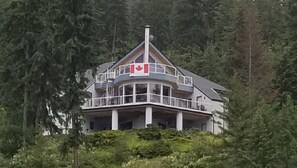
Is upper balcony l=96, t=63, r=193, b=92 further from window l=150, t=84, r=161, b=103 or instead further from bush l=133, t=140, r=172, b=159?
bush l=133, t=140, r=172, b=159

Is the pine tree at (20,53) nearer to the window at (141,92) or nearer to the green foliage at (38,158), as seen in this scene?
the green foliage at (38,158)

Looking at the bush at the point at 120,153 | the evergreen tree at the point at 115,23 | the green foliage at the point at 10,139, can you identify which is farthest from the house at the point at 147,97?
the evergreen tree at the point at 115,23

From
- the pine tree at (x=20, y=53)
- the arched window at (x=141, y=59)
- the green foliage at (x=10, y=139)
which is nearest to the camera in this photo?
the green foliage at (x=10, y=139)

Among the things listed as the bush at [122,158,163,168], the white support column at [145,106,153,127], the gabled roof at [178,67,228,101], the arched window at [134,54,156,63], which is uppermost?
the arched window at [134,54,156,63]

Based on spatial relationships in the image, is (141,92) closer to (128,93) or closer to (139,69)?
(128,93)

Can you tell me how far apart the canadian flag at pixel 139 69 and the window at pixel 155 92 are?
130cm

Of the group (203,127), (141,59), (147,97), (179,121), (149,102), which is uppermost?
(141,59)

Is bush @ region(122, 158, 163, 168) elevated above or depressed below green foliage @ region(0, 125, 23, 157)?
below

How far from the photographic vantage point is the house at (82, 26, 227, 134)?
48719mm

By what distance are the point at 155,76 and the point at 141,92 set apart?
1.72 meters

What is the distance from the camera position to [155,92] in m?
49.5

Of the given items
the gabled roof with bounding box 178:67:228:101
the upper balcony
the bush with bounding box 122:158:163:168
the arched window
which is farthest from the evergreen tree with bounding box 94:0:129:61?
the bush with bounding box 122:158:163:168

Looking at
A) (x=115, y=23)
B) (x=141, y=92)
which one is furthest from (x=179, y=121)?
(x=115, y=23)

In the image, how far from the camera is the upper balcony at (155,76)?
161 ft
